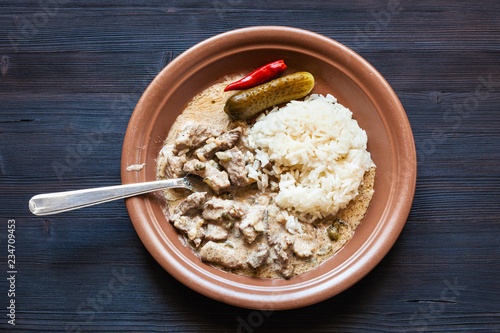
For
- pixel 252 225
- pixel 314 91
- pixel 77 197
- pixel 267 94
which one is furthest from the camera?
pixel 314 91

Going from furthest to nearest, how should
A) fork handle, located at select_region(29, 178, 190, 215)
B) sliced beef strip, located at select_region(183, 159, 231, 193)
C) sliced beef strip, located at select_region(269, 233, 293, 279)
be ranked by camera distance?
sliced beef strip, located at select_region(183, 159, 231, 193)
sliced beef strip, located at select_region(269, 233, 293, 279)
fork handle, located at select_region(29, 178, 190, 215)

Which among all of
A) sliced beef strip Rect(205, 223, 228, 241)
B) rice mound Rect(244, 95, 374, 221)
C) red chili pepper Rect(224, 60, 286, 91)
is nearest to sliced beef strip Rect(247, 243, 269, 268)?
sliced beef strip Rect(205, 223, 228, 241)

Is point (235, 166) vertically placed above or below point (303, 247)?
above

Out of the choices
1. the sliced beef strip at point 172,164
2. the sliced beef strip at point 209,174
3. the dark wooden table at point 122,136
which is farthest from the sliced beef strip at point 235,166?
the dark wooden table at point 122,136

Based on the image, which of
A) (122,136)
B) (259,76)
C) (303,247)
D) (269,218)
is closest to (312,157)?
(269,218)

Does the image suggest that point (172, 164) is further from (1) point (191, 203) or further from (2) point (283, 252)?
(2) point (283, 252)

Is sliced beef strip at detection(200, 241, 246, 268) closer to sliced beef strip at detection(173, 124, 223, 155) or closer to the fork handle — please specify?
the fork handle

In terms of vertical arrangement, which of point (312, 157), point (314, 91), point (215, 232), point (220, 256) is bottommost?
point (220, 256)
